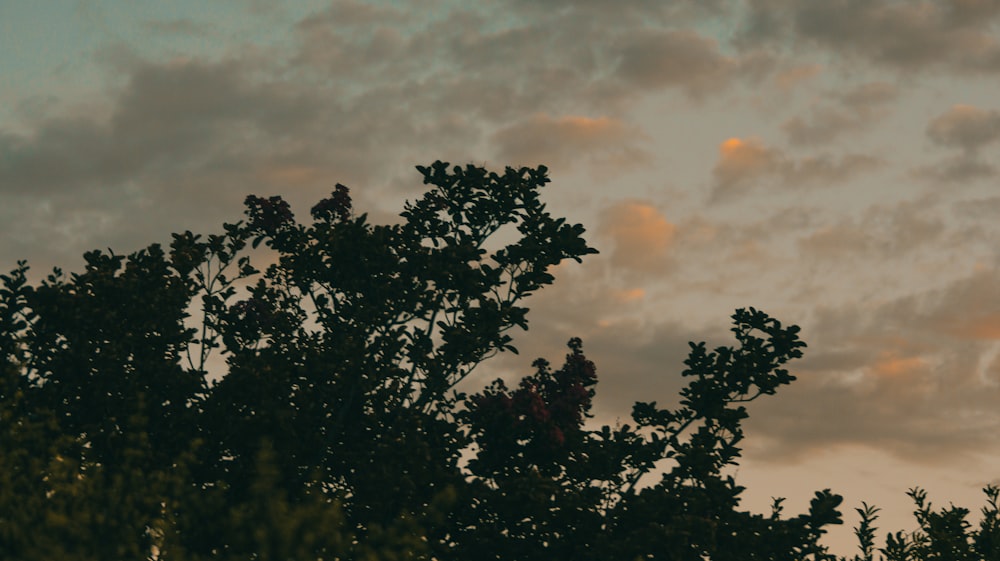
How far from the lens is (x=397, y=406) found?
25.2m

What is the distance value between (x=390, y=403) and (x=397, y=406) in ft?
0.58

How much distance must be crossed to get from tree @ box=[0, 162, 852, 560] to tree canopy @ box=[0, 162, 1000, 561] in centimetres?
5

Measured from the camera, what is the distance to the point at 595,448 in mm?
24578

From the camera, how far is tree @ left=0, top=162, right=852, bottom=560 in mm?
23016

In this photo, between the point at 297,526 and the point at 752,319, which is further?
the point at 752,319

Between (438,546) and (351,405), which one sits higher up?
(351,405)

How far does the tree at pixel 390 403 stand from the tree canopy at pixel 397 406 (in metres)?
0.05

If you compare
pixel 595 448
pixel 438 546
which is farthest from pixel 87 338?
pixel 595 448

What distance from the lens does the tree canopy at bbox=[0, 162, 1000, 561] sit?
75.6ft

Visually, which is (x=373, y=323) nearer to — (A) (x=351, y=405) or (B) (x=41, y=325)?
(A) (x=351, y=405)

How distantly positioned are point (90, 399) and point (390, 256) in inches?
263

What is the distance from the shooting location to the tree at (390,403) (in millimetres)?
23016

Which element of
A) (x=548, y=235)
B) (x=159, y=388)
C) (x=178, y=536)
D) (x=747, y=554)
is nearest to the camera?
(x=178, y=536)

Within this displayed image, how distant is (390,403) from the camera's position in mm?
25281
